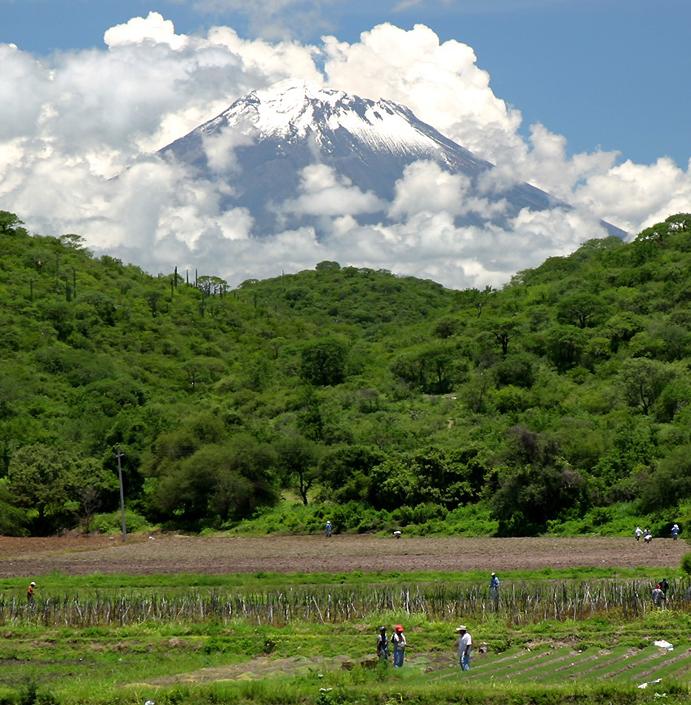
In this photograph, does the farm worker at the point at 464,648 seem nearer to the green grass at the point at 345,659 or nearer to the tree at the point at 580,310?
the green grass at the point at 345,659

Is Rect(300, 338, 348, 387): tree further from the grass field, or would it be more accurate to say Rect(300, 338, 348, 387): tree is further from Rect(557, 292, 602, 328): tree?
the grass field

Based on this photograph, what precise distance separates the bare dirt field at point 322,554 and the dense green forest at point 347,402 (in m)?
3.19

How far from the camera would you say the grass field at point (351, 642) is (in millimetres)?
17469

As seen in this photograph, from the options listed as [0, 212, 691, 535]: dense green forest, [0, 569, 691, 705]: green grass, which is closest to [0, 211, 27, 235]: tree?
[0, 212, 691, 535]: dense green forest

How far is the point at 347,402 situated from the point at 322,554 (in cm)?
3199

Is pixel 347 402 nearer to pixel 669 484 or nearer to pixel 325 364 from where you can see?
pixel 325 364

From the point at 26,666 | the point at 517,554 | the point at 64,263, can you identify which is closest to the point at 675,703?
the point at 26,666

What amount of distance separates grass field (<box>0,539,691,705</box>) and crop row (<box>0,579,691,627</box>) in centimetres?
4

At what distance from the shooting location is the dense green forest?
45.5m

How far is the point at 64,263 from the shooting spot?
101 m

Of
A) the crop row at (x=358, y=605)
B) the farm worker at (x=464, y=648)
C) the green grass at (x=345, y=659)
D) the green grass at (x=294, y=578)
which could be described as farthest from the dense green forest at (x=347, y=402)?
the farm worker at (x=464, y=648)

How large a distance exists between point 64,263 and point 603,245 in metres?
56.9

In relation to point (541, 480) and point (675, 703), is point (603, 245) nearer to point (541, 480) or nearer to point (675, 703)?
point (541, 480)

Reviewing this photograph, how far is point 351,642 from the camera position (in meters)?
22.7
